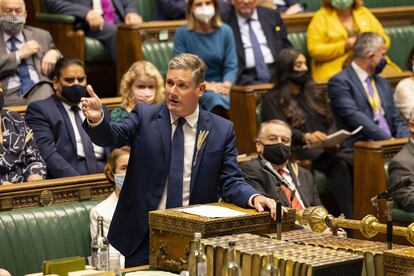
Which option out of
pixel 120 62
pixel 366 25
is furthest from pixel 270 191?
pixel 366 25

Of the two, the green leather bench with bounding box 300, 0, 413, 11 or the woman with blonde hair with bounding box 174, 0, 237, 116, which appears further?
the green leather bench with bounding box 300, 0, 413, 11

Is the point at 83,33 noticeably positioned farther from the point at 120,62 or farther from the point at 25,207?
the point at 25,207

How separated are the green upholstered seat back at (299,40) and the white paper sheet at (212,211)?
4011 mm

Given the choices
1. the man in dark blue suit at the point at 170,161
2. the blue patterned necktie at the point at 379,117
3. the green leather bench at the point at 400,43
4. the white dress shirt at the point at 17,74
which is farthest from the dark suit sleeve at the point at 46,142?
the green leather bench at the point at 400,43

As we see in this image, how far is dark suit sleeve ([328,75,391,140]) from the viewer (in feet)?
22.1

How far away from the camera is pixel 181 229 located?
12.5 feet

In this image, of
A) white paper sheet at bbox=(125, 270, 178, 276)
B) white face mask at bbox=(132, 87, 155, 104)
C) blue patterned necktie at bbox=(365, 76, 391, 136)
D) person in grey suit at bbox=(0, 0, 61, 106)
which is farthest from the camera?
blue patterned necktie at bbox=(365, 76, 391, 136)

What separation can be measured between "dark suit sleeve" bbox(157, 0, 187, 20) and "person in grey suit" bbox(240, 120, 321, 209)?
2329mm

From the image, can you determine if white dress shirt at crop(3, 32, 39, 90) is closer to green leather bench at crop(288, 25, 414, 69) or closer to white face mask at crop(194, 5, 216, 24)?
white face mask at crop(194, 5, 216, 24)

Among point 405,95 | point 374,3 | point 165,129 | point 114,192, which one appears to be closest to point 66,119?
point 114,192

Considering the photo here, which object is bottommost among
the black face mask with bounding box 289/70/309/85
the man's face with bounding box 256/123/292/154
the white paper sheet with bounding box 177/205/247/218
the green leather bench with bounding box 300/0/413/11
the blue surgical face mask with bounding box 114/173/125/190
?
the blue surgical face mask with bounding box 114/173/125/190

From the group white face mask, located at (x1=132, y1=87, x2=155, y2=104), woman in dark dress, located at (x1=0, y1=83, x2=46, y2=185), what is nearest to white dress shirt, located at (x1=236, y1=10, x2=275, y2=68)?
white face mask, located at (x1=132, y1=87, x2=155, y2=104)

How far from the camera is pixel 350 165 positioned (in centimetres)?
662

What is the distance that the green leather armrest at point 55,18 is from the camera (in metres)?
7.20
